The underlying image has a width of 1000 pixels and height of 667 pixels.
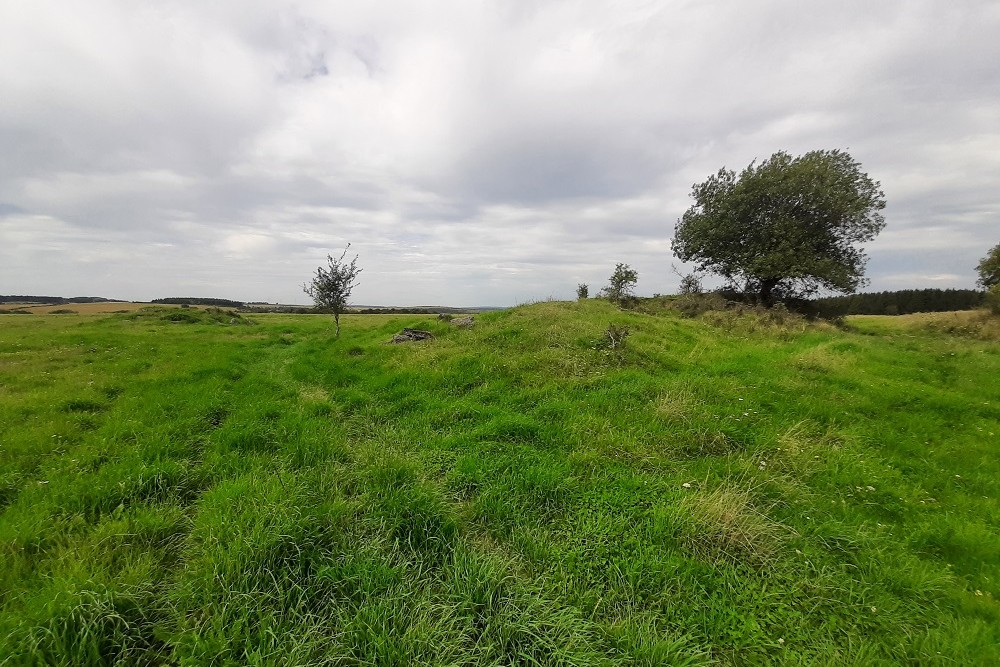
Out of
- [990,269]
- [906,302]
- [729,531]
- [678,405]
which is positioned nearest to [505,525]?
[729,531]

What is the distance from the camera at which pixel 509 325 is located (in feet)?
55.0

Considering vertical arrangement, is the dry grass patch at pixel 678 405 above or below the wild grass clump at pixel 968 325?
below

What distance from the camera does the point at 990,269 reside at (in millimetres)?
25297

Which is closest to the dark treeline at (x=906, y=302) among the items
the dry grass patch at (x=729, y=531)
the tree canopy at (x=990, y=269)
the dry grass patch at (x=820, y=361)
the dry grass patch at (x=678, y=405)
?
the tree canopy at (x=990, y=269)

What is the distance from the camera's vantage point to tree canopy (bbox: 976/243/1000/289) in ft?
81.5

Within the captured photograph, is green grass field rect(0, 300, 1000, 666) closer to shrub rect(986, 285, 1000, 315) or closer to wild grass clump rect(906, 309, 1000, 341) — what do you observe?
wild grass clump rect(906, 309, 1000, 341)

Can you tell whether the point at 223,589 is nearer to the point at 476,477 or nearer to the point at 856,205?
the point at 476,477

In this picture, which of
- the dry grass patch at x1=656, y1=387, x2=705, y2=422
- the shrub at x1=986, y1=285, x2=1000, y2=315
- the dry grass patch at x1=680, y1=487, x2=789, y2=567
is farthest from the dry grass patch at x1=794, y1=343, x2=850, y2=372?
the shrub at x1=986, y1=285, x2=1000, y2=315

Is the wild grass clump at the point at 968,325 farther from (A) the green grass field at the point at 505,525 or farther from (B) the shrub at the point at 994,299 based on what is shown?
(A) the green grass field at the point at 505,525

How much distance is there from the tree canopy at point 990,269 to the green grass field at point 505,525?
2617cm

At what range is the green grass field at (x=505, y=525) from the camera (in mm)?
2967

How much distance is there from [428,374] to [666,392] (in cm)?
627

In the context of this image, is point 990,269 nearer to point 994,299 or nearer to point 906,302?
point 994,299

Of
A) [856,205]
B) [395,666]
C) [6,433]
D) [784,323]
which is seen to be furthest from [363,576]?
[856,205]
